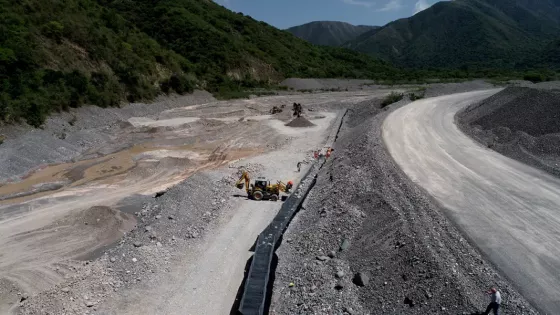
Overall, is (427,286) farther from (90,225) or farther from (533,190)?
(90,225)

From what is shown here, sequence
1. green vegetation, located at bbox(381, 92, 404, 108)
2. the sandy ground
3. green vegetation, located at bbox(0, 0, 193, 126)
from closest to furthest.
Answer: the sandy ground < green vegetation, located at bbox(0, 0, 193, 126) < green vegetation, located at bbox(381, 92, 404, 108)

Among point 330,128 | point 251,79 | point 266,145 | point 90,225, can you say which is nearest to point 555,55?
point 251,79

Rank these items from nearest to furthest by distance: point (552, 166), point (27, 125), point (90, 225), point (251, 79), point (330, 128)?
point (90, 225) < point (552, 166) < point (27, 125) < point (330, 128) < point (251, 79)

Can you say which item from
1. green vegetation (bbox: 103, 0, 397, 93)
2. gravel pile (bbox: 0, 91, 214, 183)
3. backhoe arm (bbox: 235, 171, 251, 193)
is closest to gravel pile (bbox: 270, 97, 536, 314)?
backhoe arm (bbox: 235, 171, 251, 193)

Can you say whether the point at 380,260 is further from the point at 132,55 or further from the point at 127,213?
the point at 132,55

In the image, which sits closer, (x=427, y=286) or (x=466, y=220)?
(x=427, y=286)

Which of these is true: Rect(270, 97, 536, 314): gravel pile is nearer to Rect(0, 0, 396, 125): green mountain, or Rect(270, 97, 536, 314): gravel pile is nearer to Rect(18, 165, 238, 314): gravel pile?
Rect(18, 165, 238, 314): gravel pile

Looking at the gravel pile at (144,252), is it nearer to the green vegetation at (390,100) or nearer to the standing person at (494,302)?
the standing person at (494,302)
